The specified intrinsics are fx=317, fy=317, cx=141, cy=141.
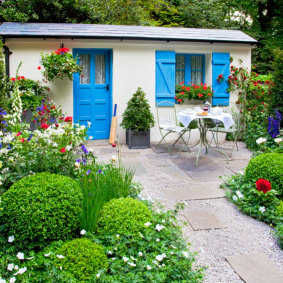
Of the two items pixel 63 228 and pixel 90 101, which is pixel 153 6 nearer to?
pixel 90 101

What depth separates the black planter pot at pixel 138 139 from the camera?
23.6 feet

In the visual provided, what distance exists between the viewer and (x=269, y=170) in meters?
3.81

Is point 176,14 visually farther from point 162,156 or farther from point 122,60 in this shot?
point 162,156

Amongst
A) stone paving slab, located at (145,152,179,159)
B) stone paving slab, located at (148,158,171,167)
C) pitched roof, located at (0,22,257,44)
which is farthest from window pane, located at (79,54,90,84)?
stone paving slab, located at (148,158,171,167)

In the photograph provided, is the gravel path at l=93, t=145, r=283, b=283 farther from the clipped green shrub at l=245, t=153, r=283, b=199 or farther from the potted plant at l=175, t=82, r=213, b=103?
the potted plant at l=175, t=82, r=213, b=103

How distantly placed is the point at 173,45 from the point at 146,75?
40.5 inches

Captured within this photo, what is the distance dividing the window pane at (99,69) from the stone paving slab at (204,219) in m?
5.16

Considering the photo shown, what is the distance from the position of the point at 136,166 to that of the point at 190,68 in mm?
4068

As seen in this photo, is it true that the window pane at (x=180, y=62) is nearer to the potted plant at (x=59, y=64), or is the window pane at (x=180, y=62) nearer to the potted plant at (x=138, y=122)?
the potted plant at (x=138, y=122)

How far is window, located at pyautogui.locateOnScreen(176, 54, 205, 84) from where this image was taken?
8.49 m

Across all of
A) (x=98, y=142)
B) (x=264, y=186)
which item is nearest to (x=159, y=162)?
(x=98, y=142)

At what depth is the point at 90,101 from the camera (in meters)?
7.88

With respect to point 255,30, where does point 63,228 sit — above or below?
below

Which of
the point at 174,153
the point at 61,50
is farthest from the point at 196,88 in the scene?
the point at 61,50
